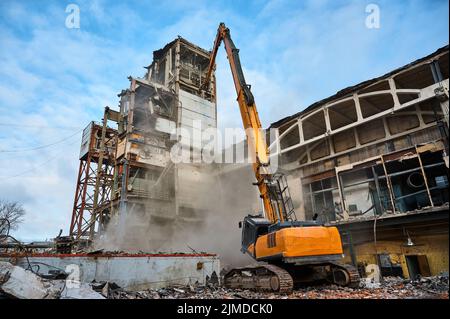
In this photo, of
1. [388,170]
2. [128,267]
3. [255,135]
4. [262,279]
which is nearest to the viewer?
[262,279]

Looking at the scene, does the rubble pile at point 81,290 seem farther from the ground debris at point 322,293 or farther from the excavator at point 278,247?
the excavator at point 278,247

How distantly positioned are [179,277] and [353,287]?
21.0 feet

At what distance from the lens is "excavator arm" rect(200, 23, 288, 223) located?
33.7 ft

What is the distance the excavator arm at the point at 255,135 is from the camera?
1027cm

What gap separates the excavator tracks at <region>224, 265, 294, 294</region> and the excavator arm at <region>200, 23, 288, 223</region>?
191 cm

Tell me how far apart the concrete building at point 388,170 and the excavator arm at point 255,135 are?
89.0 inches

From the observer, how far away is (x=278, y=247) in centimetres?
802

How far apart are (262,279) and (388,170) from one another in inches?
385

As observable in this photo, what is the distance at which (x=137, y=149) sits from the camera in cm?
2298

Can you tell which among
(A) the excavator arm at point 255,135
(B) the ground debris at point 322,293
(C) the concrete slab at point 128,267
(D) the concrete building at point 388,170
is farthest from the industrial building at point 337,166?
(C) the concrete slab at point 128,267

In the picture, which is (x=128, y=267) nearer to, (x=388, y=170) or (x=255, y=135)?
(x=255, y=135)

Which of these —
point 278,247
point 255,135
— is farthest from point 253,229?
point 255,135

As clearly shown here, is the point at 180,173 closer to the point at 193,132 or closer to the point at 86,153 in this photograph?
the point at 193,132
